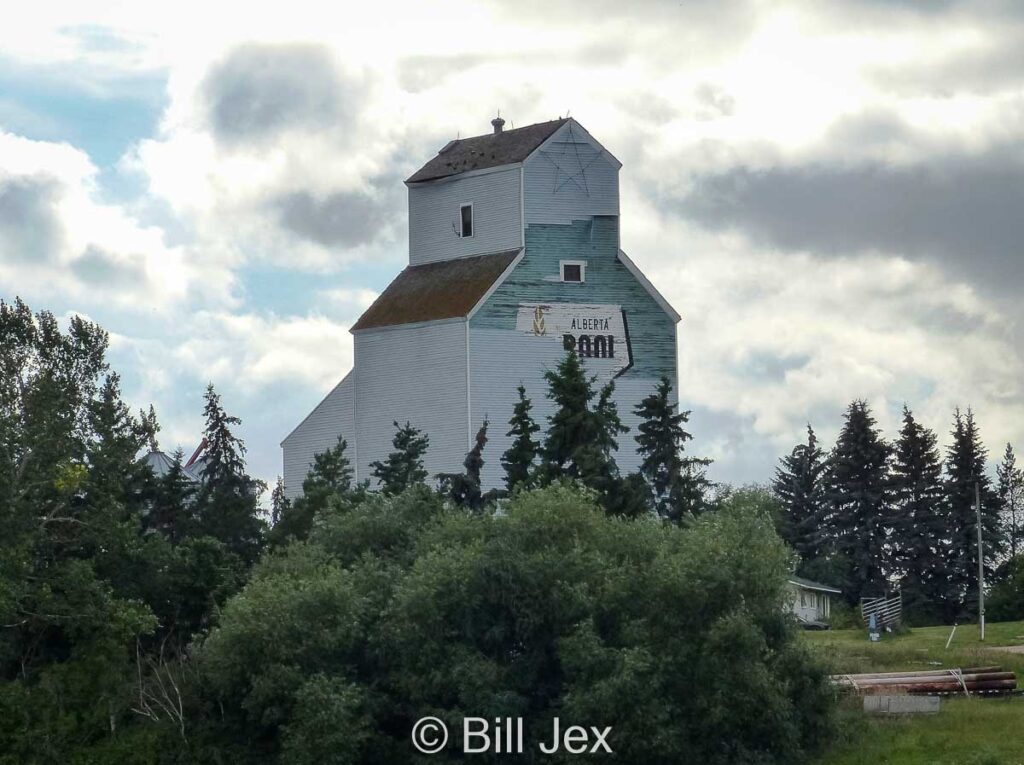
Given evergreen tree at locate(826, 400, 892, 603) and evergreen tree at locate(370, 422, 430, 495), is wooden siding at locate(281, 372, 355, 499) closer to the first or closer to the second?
evergreen tree at locate(370, 422, 430, 495)

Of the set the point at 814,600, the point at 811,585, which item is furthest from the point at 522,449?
the point at 814,600

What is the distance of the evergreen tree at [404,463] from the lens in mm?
58344

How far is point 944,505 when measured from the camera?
83.1 m

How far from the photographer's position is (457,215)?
66750 millimetres

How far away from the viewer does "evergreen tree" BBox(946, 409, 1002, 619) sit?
8062 cm

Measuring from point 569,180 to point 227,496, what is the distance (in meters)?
16.2

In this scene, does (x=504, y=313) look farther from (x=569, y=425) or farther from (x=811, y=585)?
(x=811, y=585)

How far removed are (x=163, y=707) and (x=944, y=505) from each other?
4624 centimetres

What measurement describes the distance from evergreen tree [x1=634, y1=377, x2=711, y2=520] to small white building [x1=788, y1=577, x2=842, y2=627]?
17119mm

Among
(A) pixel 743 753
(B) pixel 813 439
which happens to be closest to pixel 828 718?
(A) pixel 743 753

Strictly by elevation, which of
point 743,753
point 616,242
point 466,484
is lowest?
point 743,753

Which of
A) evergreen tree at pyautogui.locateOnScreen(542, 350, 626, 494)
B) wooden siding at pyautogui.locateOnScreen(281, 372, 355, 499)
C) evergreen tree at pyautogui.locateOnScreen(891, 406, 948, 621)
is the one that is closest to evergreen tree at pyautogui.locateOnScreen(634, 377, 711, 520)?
evergreen tree at pyautogui.locateOnScreen(542, 350, 626, 494)

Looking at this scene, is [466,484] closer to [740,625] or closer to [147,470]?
[147,470]

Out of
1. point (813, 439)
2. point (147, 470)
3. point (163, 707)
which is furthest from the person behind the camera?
point (813, 439)
